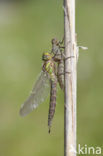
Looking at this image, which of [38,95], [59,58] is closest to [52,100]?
[38,95]

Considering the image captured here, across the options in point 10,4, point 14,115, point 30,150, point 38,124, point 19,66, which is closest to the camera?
point 30,150

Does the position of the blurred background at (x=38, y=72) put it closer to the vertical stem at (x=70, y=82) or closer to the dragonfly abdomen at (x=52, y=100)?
the dragonfly abdomen at (x=52, y=100)

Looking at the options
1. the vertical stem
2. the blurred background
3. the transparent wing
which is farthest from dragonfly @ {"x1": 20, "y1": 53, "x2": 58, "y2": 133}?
the blurred background

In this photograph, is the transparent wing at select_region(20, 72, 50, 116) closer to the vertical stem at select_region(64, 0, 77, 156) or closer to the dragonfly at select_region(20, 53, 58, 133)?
the dragonfly at select_region(20, 53, 58, 133)

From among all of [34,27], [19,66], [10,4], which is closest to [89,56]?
[19,66]

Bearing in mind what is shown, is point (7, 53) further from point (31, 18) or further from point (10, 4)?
point (10, 4)

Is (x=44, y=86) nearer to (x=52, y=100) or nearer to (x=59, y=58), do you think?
(x=52, y=100)

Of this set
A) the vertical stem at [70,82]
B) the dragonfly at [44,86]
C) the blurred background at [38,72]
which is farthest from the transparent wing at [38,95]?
the blurred background at [38,72]
